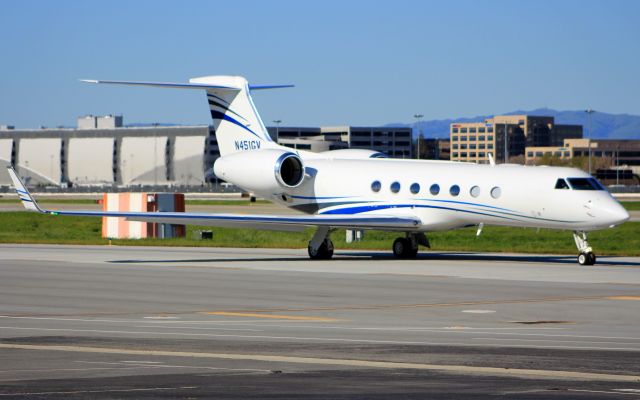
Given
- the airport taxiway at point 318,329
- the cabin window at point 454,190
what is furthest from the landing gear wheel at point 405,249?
the cabin window at point 454,190

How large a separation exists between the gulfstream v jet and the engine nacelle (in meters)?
0.03

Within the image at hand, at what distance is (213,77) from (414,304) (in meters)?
19.5

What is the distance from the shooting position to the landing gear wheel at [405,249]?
1500 inches

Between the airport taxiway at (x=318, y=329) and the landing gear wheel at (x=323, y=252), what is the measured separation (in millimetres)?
1728

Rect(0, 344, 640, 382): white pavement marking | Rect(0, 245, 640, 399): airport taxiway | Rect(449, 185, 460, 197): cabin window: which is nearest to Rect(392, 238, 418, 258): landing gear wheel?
Rect(0, 245, 640, 399): airport taxiway

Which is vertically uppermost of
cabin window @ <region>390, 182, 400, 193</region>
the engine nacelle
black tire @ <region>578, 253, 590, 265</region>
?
the engine nacelle

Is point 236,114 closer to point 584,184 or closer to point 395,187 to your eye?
point 395,187

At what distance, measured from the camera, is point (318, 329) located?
18719mm


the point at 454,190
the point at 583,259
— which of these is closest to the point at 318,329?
the point at 583,259

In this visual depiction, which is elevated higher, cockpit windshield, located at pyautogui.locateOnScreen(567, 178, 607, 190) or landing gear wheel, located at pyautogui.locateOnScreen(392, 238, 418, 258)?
cockpit windshield, located at pyautogui.locateOnScreen(567, 178, 607, 190)

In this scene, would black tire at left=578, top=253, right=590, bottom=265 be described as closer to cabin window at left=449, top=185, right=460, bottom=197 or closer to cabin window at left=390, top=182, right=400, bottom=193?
cabin window at left=449, top=185, right=460, bottom=197

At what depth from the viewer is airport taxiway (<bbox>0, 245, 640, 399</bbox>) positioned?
1252 cm

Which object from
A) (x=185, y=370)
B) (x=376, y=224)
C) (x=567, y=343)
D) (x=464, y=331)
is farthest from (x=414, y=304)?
(x=376, y=224)

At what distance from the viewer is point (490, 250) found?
4328cm
